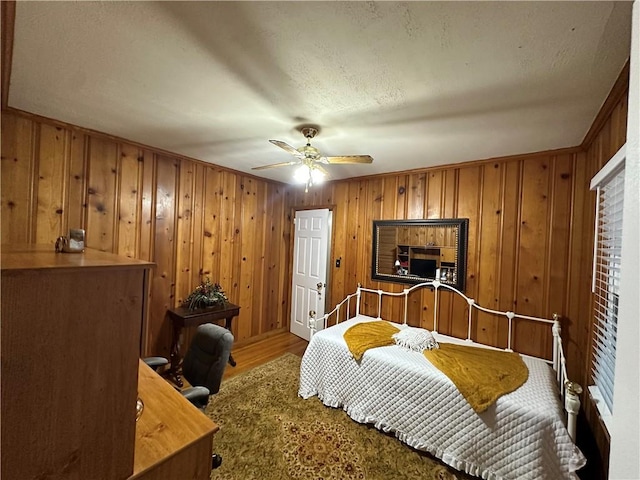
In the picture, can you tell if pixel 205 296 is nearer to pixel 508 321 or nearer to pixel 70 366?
pixel 70 366

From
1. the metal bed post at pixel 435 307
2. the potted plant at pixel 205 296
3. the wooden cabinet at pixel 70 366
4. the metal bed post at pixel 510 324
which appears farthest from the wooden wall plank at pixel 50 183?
the metal bed post at pixel 510 324

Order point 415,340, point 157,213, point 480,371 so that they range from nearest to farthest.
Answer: point 480,371
point 415,340
point 157,213

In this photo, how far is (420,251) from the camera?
329cm

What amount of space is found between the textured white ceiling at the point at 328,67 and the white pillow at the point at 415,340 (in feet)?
5.62

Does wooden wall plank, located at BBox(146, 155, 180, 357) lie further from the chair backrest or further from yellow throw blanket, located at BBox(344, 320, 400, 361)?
yellow throw blanket, located at BBox(344, 320, 400, 361)

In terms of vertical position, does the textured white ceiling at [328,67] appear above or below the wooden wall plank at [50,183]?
above

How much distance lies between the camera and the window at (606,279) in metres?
1.54

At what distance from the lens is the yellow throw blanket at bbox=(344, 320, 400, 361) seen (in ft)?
7.87

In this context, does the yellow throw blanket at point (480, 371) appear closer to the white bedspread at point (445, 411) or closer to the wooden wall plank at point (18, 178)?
the white bedspread at point (445, 411)

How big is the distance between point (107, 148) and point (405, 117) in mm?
2655

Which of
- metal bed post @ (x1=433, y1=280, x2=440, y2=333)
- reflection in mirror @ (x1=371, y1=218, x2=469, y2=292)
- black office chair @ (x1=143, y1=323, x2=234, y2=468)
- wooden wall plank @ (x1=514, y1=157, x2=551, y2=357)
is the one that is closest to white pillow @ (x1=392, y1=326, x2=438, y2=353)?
metal bed post @ (x1=433, y1=280, x2=440, y2=333)

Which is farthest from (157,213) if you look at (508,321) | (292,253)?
(508,321)

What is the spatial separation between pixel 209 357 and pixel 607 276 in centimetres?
263

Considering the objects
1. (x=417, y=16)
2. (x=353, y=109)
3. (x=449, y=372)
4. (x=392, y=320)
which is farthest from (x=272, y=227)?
(x=417, y=16)
